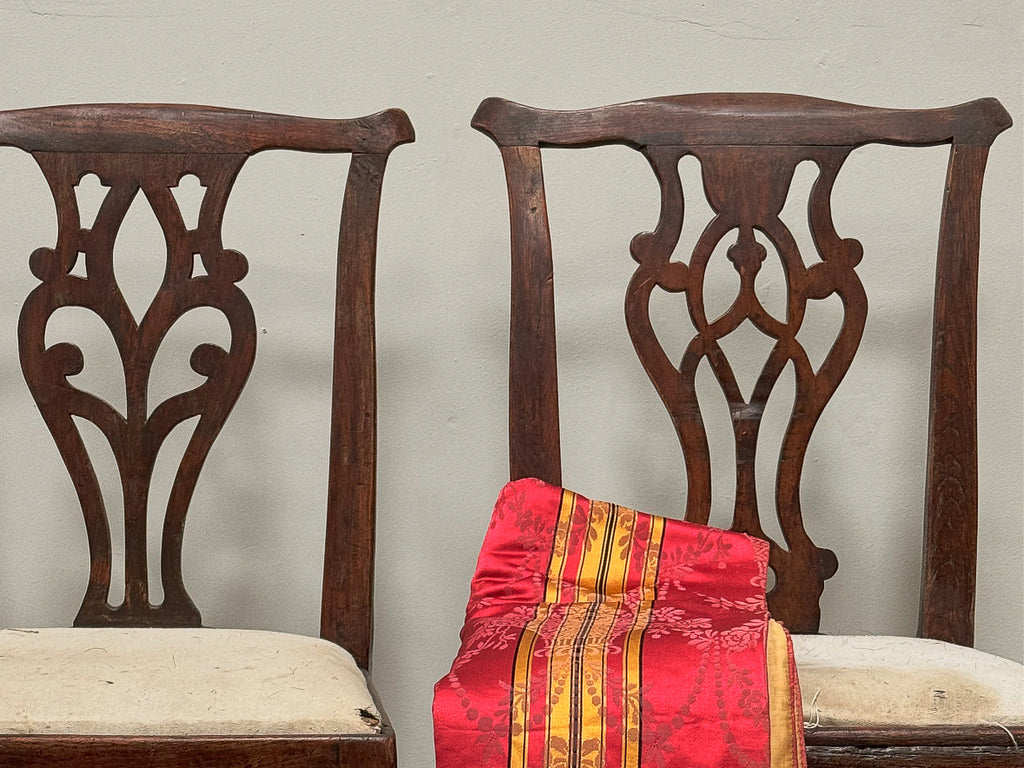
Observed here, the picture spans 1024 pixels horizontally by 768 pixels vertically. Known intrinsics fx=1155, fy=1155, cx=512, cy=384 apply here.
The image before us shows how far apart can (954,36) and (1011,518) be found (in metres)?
0.60

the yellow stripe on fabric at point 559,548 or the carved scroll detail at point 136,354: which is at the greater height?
the carved scroll detail at point 136,354

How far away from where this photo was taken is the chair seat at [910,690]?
34.3 inches

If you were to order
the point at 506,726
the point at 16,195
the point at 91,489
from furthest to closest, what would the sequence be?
the point at 16,195 < the point at 91,489 < the point at 506,726

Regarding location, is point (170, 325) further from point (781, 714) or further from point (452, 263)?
point (781, 714)

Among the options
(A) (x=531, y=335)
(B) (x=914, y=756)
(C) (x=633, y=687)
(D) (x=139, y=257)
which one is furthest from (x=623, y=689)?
(D) (x=139, y=257)

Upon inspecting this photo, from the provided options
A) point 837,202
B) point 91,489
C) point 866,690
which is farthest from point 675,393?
point 91,489

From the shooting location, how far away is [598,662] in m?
0.84

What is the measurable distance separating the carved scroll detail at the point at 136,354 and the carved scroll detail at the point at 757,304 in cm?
39

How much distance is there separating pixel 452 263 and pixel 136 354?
0.43 m

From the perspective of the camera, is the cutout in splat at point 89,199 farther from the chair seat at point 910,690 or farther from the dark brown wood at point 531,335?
the chair seat at point 910,690

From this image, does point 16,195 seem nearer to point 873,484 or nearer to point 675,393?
point 675,393

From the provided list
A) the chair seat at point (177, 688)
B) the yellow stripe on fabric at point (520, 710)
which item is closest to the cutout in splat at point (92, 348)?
the chair seat at point (177, 688)

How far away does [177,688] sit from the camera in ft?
2.78

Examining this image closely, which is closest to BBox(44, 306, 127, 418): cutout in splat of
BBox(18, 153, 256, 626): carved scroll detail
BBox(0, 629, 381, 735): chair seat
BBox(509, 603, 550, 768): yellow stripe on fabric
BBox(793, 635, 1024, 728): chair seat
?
BBox(18, 153, 256, 626): carved scroll detail
